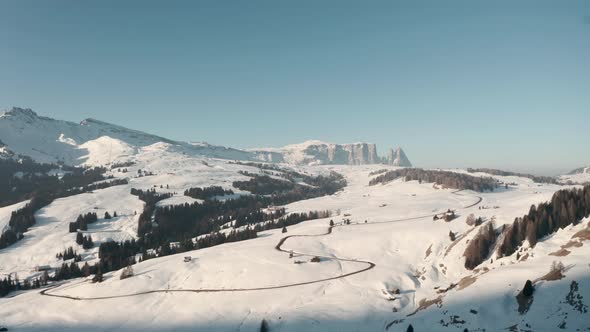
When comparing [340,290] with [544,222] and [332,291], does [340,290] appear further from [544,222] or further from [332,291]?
[544,222]

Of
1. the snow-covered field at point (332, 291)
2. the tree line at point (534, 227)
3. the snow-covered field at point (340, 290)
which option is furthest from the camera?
the tree line at point (534, 227)

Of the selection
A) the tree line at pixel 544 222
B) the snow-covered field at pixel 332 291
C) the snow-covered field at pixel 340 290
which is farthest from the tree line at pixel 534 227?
the snow-covered field at pixel 332 291

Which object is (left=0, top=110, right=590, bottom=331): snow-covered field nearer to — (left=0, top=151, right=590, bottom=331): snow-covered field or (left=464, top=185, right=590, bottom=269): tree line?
(left=0, top=151, right=590, bottom=331): snow-covered field

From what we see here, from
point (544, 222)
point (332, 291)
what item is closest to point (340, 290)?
point (332, 291)

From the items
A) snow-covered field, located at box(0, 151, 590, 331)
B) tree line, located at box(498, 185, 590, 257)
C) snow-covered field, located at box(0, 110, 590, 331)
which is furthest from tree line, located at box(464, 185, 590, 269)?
snow-covered field, located at box(0, 151, 590, 331)

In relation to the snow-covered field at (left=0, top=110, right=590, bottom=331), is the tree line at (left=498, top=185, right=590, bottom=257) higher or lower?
higher

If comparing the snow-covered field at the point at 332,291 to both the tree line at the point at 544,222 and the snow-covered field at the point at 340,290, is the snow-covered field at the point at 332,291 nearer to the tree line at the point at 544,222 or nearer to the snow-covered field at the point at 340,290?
the snow-covered field at the point at 340,290

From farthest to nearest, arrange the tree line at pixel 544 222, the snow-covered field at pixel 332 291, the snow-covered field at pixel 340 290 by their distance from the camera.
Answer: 1. the tree line at pixel 544 222
2. the snow-covered field at pixel 332 291
3. the snow-covered field at pixel 340 290

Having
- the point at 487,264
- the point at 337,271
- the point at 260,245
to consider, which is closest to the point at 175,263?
the point at 260,245

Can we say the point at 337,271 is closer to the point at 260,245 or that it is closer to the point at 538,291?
the point at 260,245

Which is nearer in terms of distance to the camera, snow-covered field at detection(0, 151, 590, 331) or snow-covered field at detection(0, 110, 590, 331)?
snow-covered field at detection(0, 110, 590, 331)

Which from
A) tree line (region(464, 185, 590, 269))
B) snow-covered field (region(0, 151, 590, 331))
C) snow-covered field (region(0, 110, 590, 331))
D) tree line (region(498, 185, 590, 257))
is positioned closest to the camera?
snow-covered field (region(0, 110, 590, 331))
